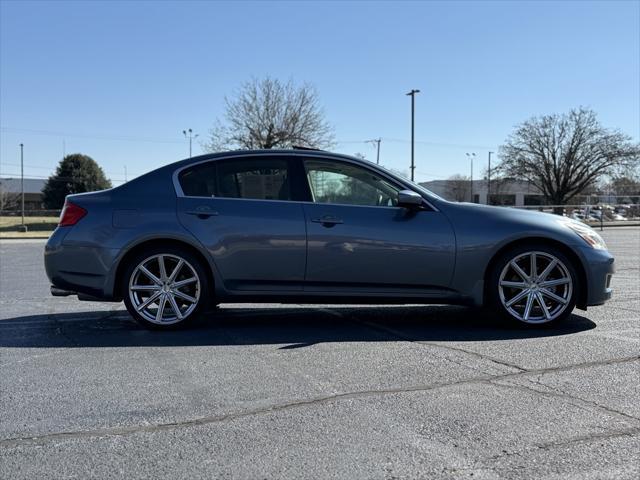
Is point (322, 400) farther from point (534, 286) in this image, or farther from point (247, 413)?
point (534, 286)

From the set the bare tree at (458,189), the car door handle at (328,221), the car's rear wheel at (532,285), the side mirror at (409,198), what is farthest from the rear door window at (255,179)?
the bare tree at (458,189)

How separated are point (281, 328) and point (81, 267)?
191 cm

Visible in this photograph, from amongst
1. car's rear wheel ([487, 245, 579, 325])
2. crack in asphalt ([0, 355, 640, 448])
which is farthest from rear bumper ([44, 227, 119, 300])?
car's rear wheel ([487, 245, 579, 325])

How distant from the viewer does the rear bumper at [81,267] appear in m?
5.40

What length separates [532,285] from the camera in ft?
17.9

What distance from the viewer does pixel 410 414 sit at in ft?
10.9

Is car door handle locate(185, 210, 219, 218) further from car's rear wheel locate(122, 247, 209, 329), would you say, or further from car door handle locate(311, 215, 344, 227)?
car door handle locate(311, 215, 344, 227)

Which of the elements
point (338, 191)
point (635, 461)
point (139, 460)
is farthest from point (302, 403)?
point (338, 191)

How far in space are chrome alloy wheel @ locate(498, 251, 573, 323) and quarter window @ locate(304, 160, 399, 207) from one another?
48.9 inches

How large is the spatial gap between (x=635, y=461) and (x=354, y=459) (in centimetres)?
128

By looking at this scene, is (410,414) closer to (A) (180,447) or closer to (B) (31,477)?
(A) (180,447)

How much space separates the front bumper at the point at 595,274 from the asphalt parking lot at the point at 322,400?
0.30 meters

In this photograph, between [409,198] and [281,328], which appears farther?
[281,328]

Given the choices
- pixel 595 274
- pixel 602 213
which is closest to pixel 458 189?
Answer: pixel 602 213
